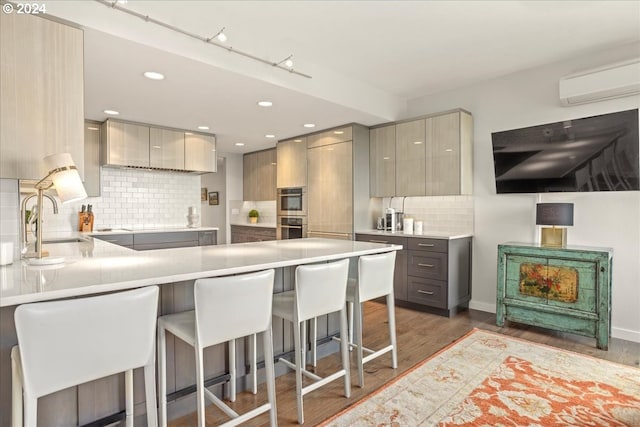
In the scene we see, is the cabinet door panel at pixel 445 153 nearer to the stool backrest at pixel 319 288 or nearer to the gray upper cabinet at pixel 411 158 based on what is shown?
the gray upper cabinet at pixel 411 158

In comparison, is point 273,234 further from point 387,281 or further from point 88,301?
point 88,301

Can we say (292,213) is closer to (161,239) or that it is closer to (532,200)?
(161,239)

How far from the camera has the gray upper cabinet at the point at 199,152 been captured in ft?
16.6

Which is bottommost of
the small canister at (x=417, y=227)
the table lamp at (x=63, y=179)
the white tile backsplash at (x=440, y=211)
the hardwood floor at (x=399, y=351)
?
the hardwood floor at (x=399, y=351)

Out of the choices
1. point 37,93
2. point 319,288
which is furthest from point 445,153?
point 37,93

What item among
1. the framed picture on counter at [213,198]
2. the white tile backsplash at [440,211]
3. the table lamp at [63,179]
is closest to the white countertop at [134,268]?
the table lamp at [63,179]

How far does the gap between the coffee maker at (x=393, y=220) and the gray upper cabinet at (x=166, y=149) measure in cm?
293

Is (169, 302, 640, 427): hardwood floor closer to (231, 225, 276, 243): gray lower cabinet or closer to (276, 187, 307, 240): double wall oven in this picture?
(276, 187, 307, 240): double wall oven

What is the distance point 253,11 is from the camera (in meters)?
2.65

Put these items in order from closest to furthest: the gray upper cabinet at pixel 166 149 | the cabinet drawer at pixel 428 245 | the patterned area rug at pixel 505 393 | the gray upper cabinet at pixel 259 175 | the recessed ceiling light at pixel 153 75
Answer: the patterned area rug at pixel 505 393 → the recessed ceiling light at pixel 153 75 → the cabinet drawer at pixel 428 245 → the gray upper cabinet at pixel 166 149 → the gray upper cabinet at pixel 259 175

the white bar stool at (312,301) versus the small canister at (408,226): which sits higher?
the small canister at (408,226)

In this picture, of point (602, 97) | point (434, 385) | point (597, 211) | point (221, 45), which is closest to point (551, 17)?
point (602, 97)

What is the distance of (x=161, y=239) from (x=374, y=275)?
10.4ft

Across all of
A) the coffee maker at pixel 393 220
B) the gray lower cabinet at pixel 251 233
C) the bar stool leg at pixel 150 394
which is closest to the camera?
the bar stool leg at pixel 150 394
